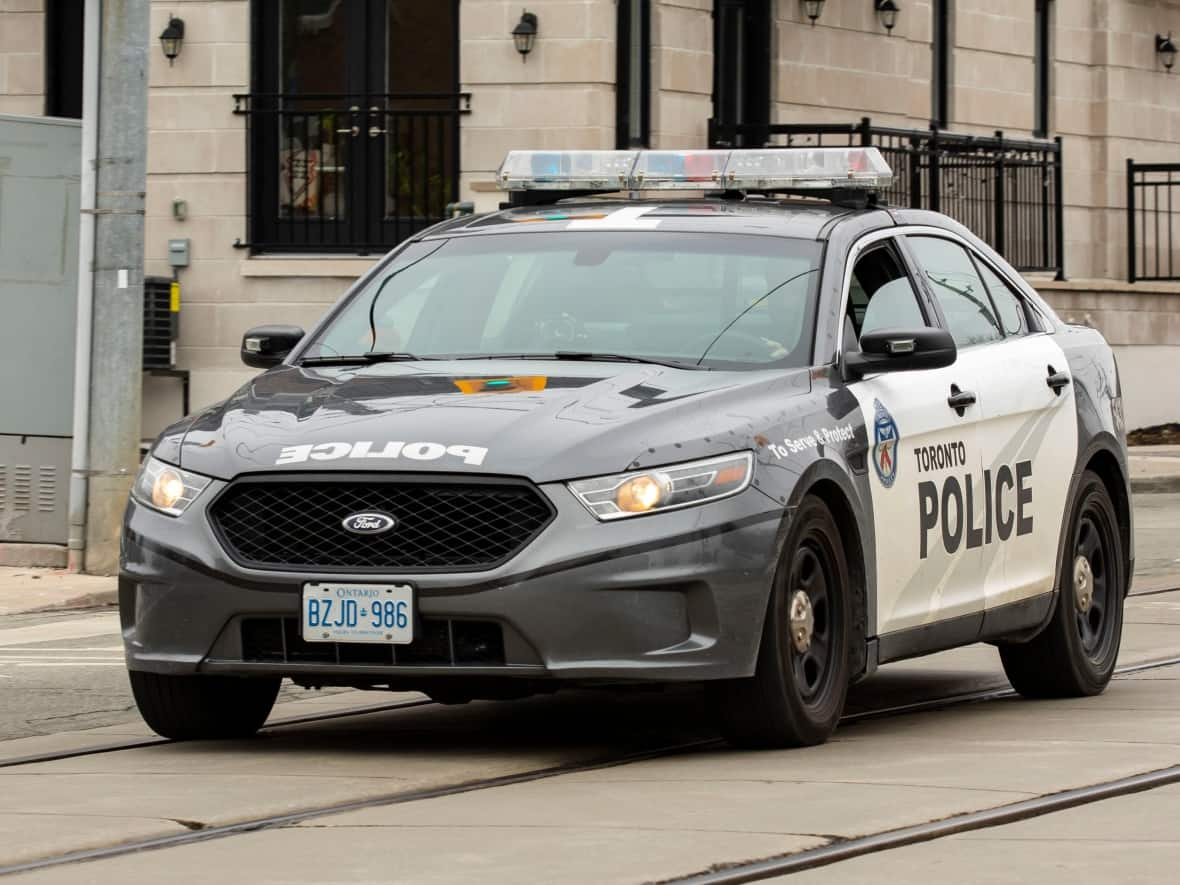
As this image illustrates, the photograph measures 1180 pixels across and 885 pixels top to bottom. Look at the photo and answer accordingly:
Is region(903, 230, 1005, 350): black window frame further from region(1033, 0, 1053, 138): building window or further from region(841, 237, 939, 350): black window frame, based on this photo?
region(1033, 0, 1053, 138): building window

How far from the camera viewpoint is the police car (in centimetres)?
726

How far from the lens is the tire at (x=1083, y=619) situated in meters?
9.45

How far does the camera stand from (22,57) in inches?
947

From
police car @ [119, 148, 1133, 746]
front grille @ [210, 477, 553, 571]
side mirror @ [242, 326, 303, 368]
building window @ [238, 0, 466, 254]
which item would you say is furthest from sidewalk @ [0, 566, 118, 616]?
building window @ [238, 0, 466, 254]

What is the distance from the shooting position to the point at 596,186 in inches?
374

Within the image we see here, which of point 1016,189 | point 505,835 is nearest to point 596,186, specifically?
point 505,835

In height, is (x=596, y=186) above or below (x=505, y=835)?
above

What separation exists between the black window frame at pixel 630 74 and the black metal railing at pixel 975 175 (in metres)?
0.87

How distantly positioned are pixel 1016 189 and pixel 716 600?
2013 centimetres

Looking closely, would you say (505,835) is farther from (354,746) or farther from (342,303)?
(342,303)

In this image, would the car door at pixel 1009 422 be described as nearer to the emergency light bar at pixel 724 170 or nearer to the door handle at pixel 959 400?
the door handle at pixel 959 400

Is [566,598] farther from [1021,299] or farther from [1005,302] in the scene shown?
[1021,299]

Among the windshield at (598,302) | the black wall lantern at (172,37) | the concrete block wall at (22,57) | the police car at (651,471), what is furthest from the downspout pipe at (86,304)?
the concrete block wall at (22,57)

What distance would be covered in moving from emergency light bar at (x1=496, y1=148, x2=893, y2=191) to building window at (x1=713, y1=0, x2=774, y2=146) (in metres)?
14.8
